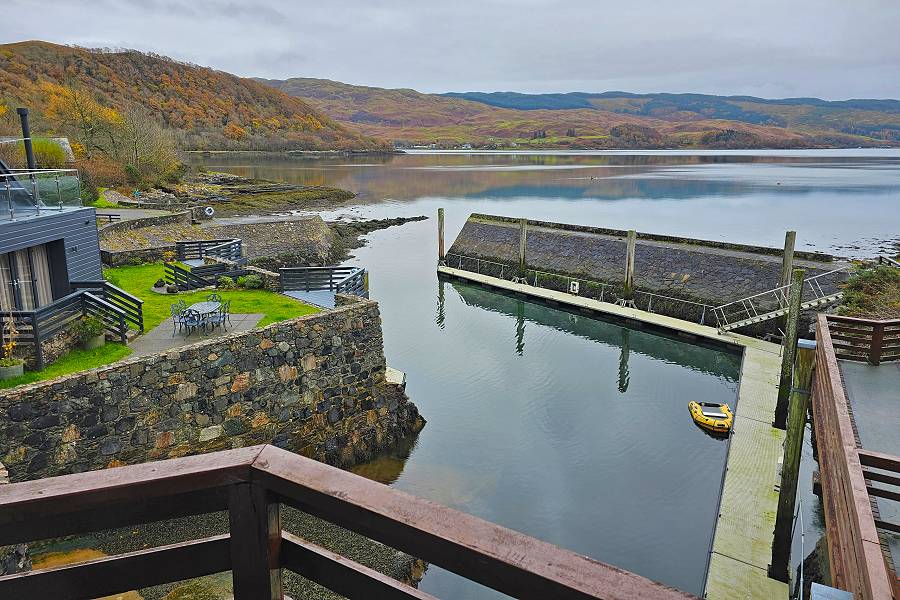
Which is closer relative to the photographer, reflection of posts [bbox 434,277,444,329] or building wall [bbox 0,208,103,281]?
building wall [bbox 0,208,103,281]

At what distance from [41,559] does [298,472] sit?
39.3 ft

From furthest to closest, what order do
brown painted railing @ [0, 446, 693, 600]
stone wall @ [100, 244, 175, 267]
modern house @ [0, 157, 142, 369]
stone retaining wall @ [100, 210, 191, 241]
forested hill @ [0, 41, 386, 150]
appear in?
1. forested hill @ [0, 41, 386, 150]
2. stone retaining wall @ [100, 210, 191, 241]
3. stone wall @ [100, 244, 175, 267]
4. modern house @ [0, 157, 142, 369]
5. brown painted railing @ [0, 446, 693, 600]

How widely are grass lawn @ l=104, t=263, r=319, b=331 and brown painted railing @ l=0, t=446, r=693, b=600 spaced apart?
13576mm

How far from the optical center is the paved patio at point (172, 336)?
13.6m

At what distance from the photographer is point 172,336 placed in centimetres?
1439

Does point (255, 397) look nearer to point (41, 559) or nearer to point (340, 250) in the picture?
point (41, 559)

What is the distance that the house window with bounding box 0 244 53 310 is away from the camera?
13305 mm

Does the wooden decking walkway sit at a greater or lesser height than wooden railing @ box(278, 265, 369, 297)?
lesser

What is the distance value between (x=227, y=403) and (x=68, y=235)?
21.1 feet

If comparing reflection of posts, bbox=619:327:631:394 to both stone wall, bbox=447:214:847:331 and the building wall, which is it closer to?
stone wall, bbox=447:214:847:331

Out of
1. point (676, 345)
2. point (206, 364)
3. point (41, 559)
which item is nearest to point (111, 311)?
point (206, 364)

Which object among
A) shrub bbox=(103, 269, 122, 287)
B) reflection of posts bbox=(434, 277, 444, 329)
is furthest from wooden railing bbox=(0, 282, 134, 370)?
reflection of posts bbox=(434, 277, 444, 329)

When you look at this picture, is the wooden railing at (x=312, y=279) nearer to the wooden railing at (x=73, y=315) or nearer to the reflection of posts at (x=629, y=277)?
the wooden railing at (x=73, y=315)

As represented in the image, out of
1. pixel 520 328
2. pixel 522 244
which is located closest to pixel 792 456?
pixel 520 328
